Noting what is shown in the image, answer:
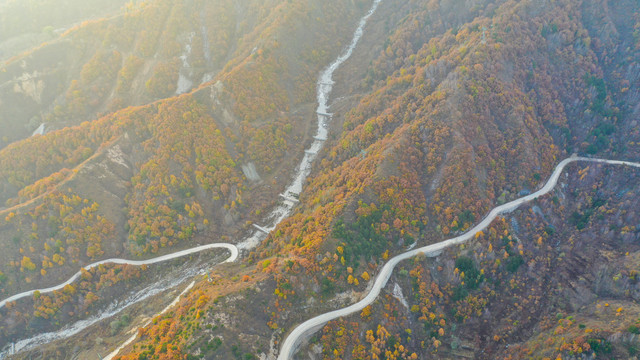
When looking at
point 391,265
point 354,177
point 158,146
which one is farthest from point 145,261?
point 391,265

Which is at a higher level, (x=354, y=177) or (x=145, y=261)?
(x=145, y=261)

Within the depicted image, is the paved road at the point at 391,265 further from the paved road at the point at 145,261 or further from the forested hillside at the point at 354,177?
the paved road at the point at 145,261

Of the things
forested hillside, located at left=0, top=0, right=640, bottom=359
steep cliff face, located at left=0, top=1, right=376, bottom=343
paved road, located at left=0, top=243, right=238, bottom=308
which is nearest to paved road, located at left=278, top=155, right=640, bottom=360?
forested hillside, located at left=0, top=0, right=640, bottom=359

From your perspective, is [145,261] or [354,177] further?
[145,261]

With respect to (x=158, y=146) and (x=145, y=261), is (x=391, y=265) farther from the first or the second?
(x=158, y=146)

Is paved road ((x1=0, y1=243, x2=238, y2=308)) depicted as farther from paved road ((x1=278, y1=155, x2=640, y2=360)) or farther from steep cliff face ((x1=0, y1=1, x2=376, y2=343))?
paved road ((x1=278, y1=155, x2=640, y2=360))

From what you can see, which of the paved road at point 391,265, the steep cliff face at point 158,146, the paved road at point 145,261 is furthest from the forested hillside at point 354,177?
the paved road at point 145,261
